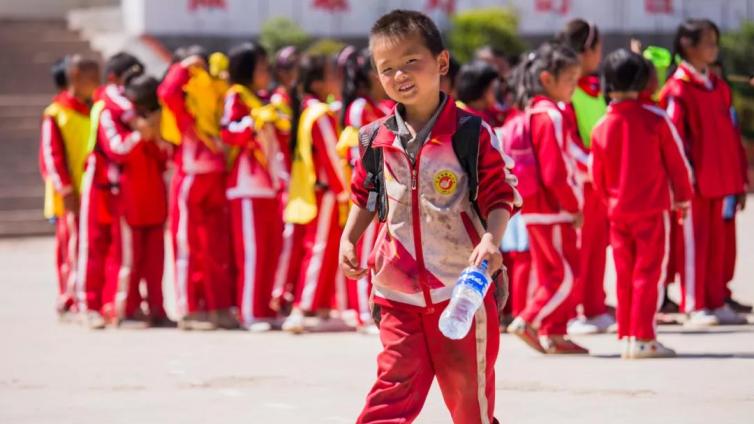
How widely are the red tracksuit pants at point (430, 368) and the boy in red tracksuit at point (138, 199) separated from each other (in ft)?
18.4

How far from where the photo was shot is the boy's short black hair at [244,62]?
10492 mm

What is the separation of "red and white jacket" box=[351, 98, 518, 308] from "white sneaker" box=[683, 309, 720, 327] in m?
4.86

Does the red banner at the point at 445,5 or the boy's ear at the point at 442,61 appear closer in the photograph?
the boy's ear at the point at 442,61

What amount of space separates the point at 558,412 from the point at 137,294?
466cm

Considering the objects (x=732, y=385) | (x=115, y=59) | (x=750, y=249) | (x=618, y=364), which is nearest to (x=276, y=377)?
(x=618, y=364)

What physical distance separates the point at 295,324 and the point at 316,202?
0.78m

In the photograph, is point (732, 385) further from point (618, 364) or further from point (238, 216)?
point (238, 216)

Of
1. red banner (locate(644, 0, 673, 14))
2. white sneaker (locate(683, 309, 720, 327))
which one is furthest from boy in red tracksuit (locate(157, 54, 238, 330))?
red banner (locate(644, 0, 673, 14))

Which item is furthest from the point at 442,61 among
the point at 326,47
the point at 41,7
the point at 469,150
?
the point at 41,7

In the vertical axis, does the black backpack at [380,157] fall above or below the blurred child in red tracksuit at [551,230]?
above

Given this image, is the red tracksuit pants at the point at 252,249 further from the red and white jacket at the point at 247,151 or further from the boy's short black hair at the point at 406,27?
the boy's short black hair at the point at 406,27

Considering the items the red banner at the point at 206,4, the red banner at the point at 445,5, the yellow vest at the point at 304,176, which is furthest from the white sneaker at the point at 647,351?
the red banner at the point at 445,5

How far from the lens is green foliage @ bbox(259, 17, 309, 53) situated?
24594mm

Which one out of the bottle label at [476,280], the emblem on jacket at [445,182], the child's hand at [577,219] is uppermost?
the emblem on jacket at [445,182]
